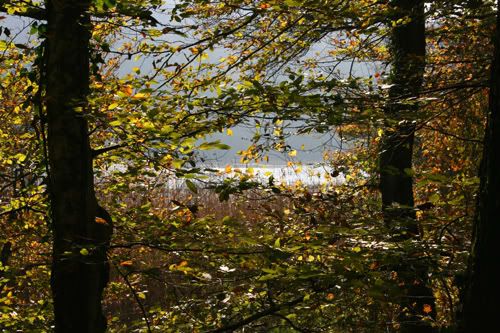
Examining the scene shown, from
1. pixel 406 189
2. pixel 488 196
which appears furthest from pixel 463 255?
pixel 406 189

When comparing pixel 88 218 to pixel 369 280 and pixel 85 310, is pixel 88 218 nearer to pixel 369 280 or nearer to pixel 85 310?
pixel 85 310

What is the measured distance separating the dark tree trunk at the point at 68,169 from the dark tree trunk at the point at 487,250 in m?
3.05

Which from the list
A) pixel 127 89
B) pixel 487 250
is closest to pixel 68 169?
pixel 127 89

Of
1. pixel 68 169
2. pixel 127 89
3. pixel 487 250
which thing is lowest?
pixel 487 250

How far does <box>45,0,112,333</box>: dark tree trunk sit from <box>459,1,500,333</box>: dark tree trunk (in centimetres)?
305

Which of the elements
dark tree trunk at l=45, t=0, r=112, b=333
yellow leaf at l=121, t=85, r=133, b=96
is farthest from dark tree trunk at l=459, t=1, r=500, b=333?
yellow leaf at l=121, t=85, r=133, b=96

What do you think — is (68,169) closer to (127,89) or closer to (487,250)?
(127,89)

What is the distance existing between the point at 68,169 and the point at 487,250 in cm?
346

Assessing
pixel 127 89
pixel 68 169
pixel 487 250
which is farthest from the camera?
pixel 127 89

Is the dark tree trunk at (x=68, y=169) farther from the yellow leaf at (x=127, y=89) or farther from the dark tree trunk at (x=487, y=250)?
the dark tree trunk at (x=487, y=250)

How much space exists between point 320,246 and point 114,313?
14253mm

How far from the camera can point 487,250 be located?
279 cm

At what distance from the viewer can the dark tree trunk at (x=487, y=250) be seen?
2.77m

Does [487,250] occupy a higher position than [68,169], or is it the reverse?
[68,169]
